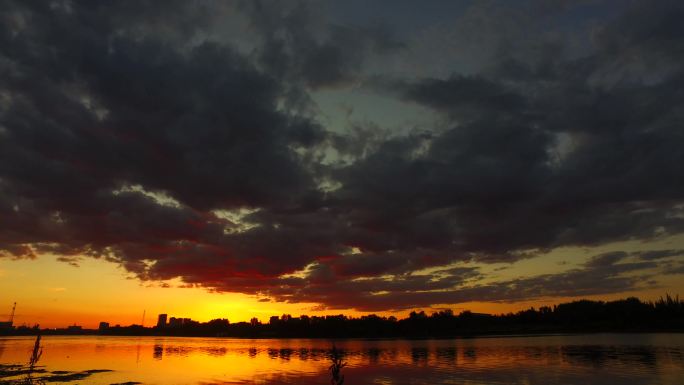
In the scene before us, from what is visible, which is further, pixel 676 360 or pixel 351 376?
pixel 676 360

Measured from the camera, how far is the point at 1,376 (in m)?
83.8

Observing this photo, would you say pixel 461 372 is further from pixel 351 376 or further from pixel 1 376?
pixel 1 376

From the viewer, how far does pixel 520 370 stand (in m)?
91.6

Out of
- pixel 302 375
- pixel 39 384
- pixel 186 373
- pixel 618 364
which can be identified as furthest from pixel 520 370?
pixel 39 384

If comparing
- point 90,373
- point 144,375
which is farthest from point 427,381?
point 90,373

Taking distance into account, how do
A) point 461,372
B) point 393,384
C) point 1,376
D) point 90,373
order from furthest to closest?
point 90,373
point 461,372
point 1,376
point 393,384

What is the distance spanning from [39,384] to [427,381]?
65830mm

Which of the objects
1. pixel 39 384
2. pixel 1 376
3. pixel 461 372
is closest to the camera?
pixel 39 384

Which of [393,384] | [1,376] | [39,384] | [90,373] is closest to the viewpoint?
[39,384]

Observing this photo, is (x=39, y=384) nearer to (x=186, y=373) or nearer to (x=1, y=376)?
(x=1, y=376)

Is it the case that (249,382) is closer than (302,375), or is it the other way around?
(249,382)

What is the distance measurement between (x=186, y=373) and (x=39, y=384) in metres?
34.1

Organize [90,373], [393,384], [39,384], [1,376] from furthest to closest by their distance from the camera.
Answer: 1. [90,373]
2. [1,376]
3. [393,384]
4. [39,384]

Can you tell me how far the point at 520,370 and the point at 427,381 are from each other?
26050 mm
